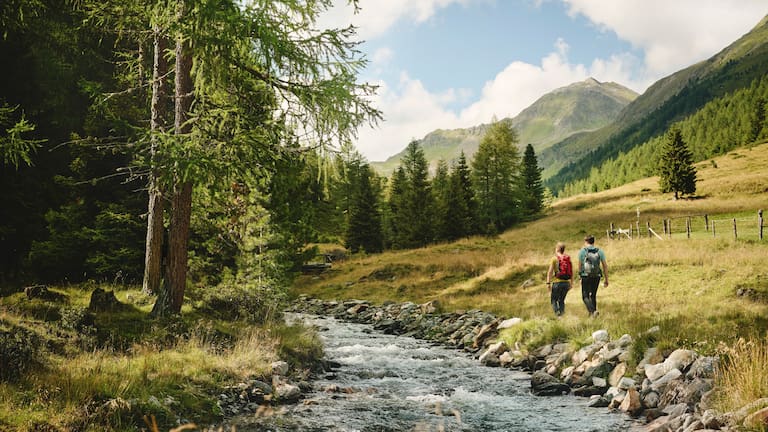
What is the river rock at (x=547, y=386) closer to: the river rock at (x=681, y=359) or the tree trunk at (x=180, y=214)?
the river rock at (x=681, y=359)

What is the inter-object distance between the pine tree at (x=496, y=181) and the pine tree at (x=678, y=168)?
22697 mm

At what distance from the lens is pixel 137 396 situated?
262 inches

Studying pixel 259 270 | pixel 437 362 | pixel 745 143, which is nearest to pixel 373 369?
pixel 437 362

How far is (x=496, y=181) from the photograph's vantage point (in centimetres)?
5603

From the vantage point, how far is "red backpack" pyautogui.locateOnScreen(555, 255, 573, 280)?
13.7m

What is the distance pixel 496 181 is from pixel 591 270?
144 feet

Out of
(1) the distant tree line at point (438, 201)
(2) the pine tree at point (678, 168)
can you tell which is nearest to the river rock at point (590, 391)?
(1) the distant tree line at point (438, 201)

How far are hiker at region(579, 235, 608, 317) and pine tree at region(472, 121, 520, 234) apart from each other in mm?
41645

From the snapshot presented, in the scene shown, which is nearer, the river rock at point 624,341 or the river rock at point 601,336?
the river rock at point 624,341

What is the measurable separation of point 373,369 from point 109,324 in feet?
21.0

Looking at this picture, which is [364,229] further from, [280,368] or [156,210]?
[280,368]

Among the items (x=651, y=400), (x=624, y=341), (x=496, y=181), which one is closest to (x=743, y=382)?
(x=651, y=400)

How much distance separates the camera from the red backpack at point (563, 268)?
13734 millimetres

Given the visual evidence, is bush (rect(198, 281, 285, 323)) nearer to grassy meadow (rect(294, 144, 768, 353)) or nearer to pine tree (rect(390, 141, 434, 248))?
grassy meadow (rect(294, 144, 768, 353))
